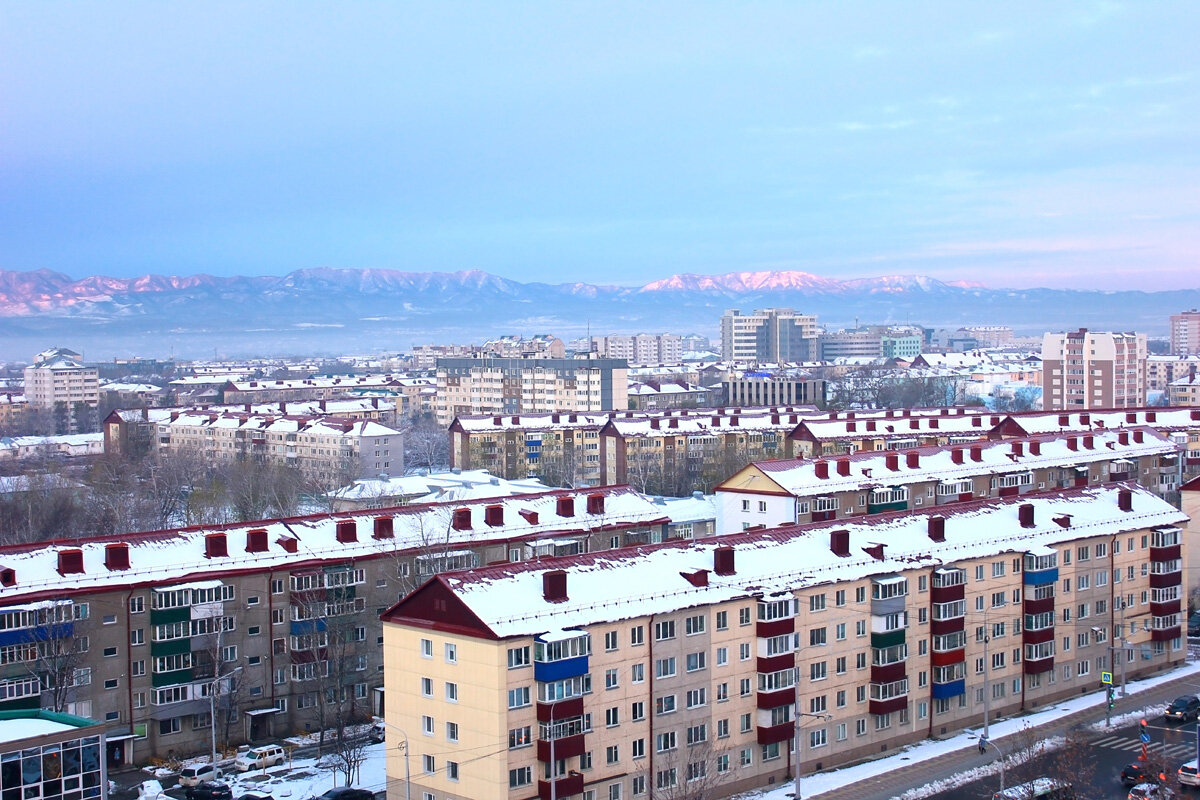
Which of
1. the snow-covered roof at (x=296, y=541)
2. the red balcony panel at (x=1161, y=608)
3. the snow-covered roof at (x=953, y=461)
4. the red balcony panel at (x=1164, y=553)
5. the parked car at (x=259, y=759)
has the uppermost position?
the snow-covered roof at (x=953, y=461)

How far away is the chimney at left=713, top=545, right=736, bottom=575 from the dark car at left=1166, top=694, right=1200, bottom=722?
9.41 m

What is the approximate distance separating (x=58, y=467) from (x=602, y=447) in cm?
2879

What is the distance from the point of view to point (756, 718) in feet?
76.6

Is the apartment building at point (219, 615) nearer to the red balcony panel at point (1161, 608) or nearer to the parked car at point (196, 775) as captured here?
the parked car at point (196, 775)

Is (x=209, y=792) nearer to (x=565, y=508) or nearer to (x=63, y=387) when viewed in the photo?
(x=565, y=508)

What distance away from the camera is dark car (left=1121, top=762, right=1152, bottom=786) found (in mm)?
22203

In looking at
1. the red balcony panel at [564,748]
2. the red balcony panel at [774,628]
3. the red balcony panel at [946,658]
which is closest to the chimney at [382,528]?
the red balcony panel at [774,628]

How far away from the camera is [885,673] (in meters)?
25.0

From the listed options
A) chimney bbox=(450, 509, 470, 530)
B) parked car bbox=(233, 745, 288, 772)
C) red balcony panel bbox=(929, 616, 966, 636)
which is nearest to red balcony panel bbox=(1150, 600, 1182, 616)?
red balcony panel bbox=(929, 616, 966, 636)

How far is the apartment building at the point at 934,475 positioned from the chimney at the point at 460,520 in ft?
25.6

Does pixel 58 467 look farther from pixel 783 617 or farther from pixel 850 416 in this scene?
pixel 783 617

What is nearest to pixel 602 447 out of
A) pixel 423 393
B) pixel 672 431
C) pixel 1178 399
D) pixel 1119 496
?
pixel 672 431

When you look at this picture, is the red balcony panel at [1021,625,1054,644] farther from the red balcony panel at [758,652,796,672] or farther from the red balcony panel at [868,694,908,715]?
the red balcony panel at [758,652,796,672]

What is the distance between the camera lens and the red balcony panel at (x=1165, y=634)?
30.5 metres
